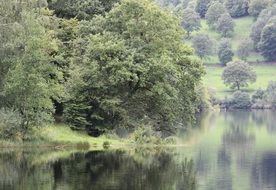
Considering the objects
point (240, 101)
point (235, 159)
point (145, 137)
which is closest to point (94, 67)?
point (145, 137)

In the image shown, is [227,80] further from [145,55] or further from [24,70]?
[24,70]

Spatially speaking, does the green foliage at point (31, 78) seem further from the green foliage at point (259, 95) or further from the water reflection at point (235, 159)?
the green foliage at point (259, 95)

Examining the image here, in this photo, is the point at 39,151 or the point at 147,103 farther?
the point at 147,103

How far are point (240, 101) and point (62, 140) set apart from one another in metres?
127

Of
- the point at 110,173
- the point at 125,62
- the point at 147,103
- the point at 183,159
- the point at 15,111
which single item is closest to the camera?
the point at 110,173

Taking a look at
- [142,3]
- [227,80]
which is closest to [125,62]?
[142,3]

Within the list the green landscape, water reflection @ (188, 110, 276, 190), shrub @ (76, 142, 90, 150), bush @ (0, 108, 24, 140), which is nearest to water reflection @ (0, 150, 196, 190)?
the green landscape

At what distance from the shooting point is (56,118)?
65.3 meters

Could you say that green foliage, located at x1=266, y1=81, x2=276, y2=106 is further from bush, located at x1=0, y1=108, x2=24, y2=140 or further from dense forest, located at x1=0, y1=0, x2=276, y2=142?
bush, located at x1=0, y1=108, x2=24, y2=140

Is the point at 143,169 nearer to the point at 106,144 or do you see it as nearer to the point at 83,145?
the point at 83,145

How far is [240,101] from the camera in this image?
179500mm

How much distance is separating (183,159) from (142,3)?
21591 mm

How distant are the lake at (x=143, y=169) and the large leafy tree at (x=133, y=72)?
6.05 metres

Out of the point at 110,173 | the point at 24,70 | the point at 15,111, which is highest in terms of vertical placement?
the point at 24,70
